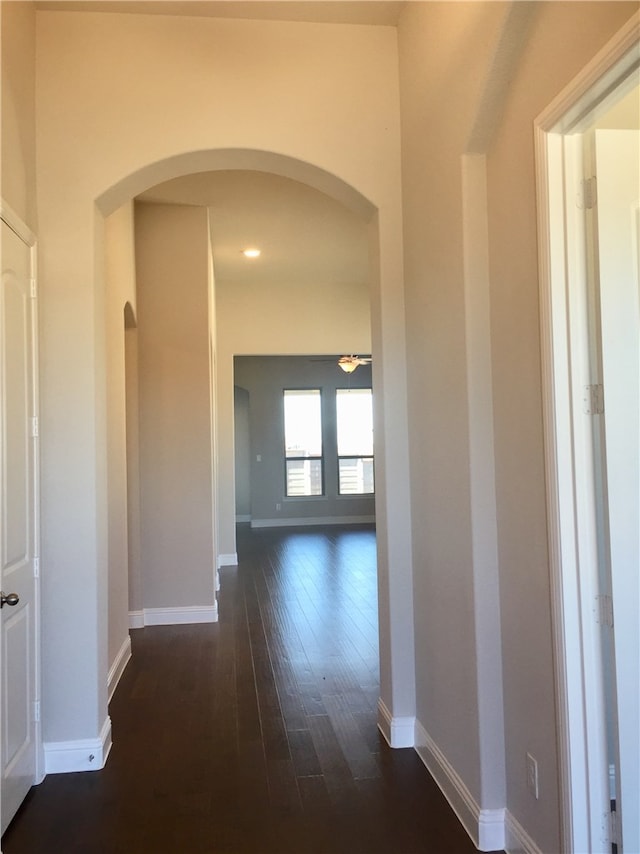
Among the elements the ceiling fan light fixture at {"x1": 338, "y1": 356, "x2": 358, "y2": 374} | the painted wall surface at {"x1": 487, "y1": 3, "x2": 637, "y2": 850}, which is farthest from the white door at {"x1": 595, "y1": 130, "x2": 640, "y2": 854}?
the ceiling fan light fixture at {"x1": 338, "y1": 356, "x2": 358, "y2": 374}

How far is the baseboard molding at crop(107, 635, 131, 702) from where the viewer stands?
12.1 ft

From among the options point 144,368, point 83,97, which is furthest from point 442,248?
point 144,368

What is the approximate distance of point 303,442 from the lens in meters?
11.5

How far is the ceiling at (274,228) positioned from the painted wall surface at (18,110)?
1.88 meters

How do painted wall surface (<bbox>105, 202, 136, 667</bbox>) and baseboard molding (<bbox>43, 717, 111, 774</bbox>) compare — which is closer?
baseboard molding (<bbox>43, 717, 111, 774</bbox>)

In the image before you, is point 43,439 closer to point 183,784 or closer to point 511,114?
point 183,784

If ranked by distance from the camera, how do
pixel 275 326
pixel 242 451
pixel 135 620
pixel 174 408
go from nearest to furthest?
pixel 135 620, pixel 174 408, pixel 275 326, pixel 242 451

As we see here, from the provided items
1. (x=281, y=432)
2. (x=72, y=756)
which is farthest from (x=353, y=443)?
(x=72, y=756)

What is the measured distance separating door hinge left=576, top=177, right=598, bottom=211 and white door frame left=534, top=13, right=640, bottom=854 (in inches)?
1.3

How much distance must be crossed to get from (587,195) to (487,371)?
668 mm

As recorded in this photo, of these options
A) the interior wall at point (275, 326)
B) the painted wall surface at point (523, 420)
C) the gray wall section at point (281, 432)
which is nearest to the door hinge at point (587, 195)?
the painted wall surface at point (523, 420)

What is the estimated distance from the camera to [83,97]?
288 centimetres

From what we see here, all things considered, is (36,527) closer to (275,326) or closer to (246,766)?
(246,766)

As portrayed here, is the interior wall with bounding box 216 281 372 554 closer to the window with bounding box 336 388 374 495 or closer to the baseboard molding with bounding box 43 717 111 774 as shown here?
the window with bounding box 336 388 374 495
